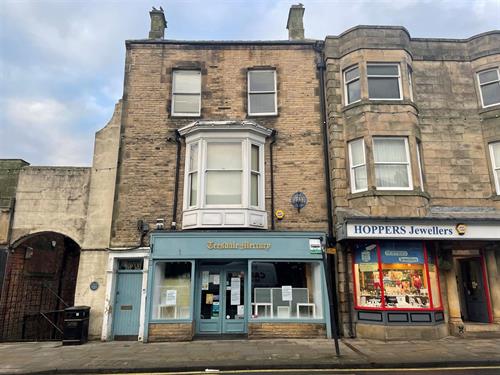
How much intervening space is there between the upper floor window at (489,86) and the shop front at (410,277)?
5.00 meters

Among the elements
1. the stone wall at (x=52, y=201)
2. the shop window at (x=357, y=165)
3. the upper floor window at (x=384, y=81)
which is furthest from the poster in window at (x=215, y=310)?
the upper floor window at (x=384, y=81)

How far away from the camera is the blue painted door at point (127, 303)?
11337mm

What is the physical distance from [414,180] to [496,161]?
11.7ft

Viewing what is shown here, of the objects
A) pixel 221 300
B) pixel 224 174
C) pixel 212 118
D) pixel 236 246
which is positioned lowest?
pixel 221 300

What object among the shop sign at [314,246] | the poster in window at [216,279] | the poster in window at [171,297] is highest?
the shop sign at [314,246]

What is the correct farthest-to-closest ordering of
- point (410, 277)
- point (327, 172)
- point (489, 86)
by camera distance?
1. point (489, 86)
2. point (327, 172)
3. point (410, 277)

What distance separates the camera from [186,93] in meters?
13.4

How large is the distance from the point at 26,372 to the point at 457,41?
17286mm

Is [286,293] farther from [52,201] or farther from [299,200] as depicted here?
[52,201]

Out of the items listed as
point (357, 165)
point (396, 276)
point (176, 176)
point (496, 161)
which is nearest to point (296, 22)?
point (357, 165)

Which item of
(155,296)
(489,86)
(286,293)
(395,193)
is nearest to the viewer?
(155,296)

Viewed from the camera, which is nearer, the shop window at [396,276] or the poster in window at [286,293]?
the shop window at [396,276]

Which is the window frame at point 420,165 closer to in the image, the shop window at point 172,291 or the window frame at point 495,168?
the window frame at point 495,168

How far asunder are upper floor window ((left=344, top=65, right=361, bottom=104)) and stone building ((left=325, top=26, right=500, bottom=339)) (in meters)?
0.04
